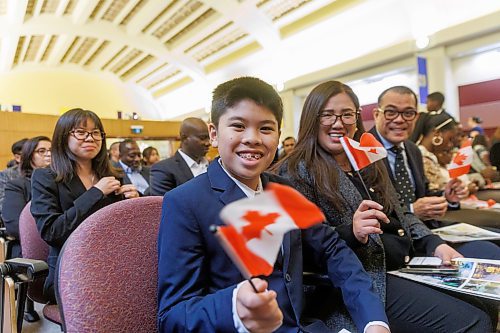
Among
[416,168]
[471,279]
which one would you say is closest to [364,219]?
[471,279]

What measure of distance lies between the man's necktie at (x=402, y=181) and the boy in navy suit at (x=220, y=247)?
1.02 metres

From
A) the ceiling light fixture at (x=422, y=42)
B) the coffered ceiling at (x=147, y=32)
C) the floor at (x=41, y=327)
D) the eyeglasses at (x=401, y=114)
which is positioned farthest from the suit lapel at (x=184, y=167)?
the coffered ceiling at (x=147, y=32)

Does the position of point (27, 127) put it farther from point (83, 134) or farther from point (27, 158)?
point (83, 134)

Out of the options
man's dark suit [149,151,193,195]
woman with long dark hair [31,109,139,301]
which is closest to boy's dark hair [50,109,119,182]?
woman with long dark hair [31,109,139,301]

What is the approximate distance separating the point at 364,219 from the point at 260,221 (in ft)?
2.62

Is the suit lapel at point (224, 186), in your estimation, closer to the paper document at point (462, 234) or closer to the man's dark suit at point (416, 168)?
the paper document at point (462, 234)

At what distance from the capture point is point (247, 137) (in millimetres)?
1065

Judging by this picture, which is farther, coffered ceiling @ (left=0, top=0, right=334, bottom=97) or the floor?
coffered ceiling @ (left=0, top=0, right=334, bottom=97)

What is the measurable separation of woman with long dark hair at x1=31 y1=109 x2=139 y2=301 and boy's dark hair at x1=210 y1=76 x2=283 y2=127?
104 centimetres

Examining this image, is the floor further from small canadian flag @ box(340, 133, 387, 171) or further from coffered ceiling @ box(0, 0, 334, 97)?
coffered ceiling @ box(0, 0, 334, 97)

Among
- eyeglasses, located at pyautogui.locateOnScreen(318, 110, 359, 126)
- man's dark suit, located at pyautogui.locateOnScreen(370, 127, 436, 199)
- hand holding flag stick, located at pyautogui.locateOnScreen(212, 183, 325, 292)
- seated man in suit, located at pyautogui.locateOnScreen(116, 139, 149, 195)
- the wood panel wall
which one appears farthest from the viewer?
the wood panel wall

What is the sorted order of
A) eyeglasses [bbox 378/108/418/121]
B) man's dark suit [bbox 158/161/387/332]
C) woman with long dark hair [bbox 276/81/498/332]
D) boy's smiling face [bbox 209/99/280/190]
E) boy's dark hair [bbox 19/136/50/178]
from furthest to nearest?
boy's dark hair [bbox 19/136/50/178]
eyeglasses [bbox 378/108/418/121]
woman with long dark hair [bbox 276/81/498/332]
boy's smiling face [bbox 209/99/280/190]
man's dark suit [bbox 158/161/387/332]

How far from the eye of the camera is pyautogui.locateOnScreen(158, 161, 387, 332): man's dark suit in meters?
0.92

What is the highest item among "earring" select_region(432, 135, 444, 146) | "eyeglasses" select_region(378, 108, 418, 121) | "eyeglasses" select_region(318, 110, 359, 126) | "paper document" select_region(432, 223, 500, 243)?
"eyeglasses" select_region(378, 108, 418, 121)
